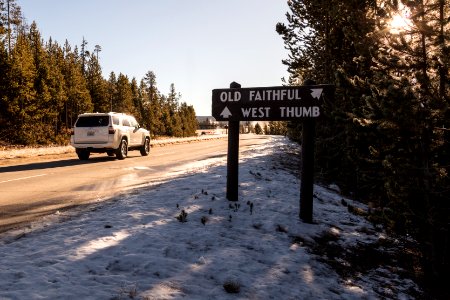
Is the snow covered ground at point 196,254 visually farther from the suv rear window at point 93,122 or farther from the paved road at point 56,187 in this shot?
the suv rear window at point 93,122

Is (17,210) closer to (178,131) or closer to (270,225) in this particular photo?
(270,225)

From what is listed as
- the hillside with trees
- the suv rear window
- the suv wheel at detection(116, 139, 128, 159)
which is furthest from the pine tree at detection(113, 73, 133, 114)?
the suv rear window

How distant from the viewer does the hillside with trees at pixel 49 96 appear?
3884cm

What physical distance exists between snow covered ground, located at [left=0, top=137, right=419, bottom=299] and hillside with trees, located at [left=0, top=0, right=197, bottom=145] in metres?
31.4

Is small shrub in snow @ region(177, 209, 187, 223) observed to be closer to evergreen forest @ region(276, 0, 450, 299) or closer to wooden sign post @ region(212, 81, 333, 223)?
wooden sign post @ region(212, 81, 333, 223)

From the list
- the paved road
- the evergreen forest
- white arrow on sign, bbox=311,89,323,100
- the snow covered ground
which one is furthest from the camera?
the paved road

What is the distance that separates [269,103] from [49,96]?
145 ft

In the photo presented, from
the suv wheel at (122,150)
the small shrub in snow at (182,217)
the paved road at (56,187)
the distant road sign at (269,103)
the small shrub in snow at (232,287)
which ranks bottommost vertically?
the small shrub in snow at (232,287)

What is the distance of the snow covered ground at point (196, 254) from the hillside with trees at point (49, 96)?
31.4 meters

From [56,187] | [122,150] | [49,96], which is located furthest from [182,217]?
[49,96]

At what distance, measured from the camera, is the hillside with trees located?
38844 millimetres

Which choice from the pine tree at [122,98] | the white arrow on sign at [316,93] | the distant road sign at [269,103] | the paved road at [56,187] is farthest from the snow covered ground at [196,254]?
the pine tree at [122,98]

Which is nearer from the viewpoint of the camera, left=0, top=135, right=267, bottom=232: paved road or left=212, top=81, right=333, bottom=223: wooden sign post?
left=212, top=81, right=333, bottom=223: wooden sign post

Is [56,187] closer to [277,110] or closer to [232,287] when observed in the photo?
[277,110]
